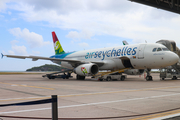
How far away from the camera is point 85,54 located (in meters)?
27.7

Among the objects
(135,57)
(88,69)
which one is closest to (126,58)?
(135,57)

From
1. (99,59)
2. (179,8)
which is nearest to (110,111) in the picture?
(179,8)

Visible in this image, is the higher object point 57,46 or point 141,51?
point 57,46

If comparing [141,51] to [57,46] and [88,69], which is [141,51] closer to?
[88,69]

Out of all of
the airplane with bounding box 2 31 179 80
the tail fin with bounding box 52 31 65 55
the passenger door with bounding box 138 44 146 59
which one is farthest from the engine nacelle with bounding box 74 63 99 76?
the tail fin with bounding box 52 31 65 55

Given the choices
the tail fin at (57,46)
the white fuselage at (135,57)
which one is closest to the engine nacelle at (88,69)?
the white fuselage at (135,57)

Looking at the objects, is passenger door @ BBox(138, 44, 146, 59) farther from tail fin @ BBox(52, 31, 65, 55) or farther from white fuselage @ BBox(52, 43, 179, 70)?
tail fin @ BBox(52, 31, 65, 55)

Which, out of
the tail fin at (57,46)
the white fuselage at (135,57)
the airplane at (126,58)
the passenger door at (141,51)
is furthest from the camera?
the tail fin at (57,46)

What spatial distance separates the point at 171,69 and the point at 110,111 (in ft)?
67.9

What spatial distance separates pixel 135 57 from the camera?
20.7 metres

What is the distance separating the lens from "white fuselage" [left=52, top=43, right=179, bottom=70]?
19109 mm

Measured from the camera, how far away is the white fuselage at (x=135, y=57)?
1911 cm

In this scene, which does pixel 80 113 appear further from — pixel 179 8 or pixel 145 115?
pixel 179 8

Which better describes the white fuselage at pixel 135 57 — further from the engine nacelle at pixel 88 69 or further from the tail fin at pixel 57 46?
the tail fin at pixel 57 46
